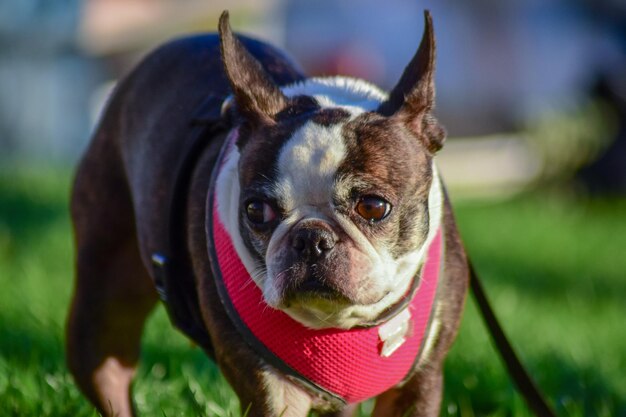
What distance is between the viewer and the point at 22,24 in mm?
14453

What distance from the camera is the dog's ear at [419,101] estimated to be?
8.37 feet

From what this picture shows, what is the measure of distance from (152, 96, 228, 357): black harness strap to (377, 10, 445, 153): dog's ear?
0.52m

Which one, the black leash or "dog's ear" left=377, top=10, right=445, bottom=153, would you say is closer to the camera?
"dog's ear" left=377, top=10, right=445, bottom=153


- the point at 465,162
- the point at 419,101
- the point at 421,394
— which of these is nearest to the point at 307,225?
the point at 419,101

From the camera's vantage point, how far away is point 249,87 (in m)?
2.61

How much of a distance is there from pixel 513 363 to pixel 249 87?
1275mm

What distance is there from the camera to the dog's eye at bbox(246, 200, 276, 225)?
252 centimetres

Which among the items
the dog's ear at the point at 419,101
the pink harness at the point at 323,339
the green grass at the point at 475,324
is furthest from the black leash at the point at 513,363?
the dog's ear at the point at 419,101

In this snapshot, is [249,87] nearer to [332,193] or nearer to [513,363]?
[332,193]

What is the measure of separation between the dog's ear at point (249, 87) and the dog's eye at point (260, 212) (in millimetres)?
231

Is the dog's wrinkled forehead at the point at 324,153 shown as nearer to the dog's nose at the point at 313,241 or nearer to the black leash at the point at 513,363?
the dog's nose at the point at 313,241

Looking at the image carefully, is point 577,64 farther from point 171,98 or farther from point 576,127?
point 171,98

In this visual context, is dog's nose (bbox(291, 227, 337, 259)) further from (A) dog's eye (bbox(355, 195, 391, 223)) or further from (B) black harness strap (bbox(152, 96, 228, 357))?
(B) black harness strap (bbox(152, 96, 228, 357))

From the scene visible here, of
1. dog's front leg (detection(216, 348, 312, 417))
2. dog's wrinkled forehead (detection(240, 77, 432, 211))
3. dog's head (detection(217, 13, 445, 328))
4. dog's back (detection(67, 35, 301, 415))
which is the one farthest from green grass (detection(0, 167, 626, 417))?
dog's wrinkled forehead (detection(240, 77, 432, 211))
